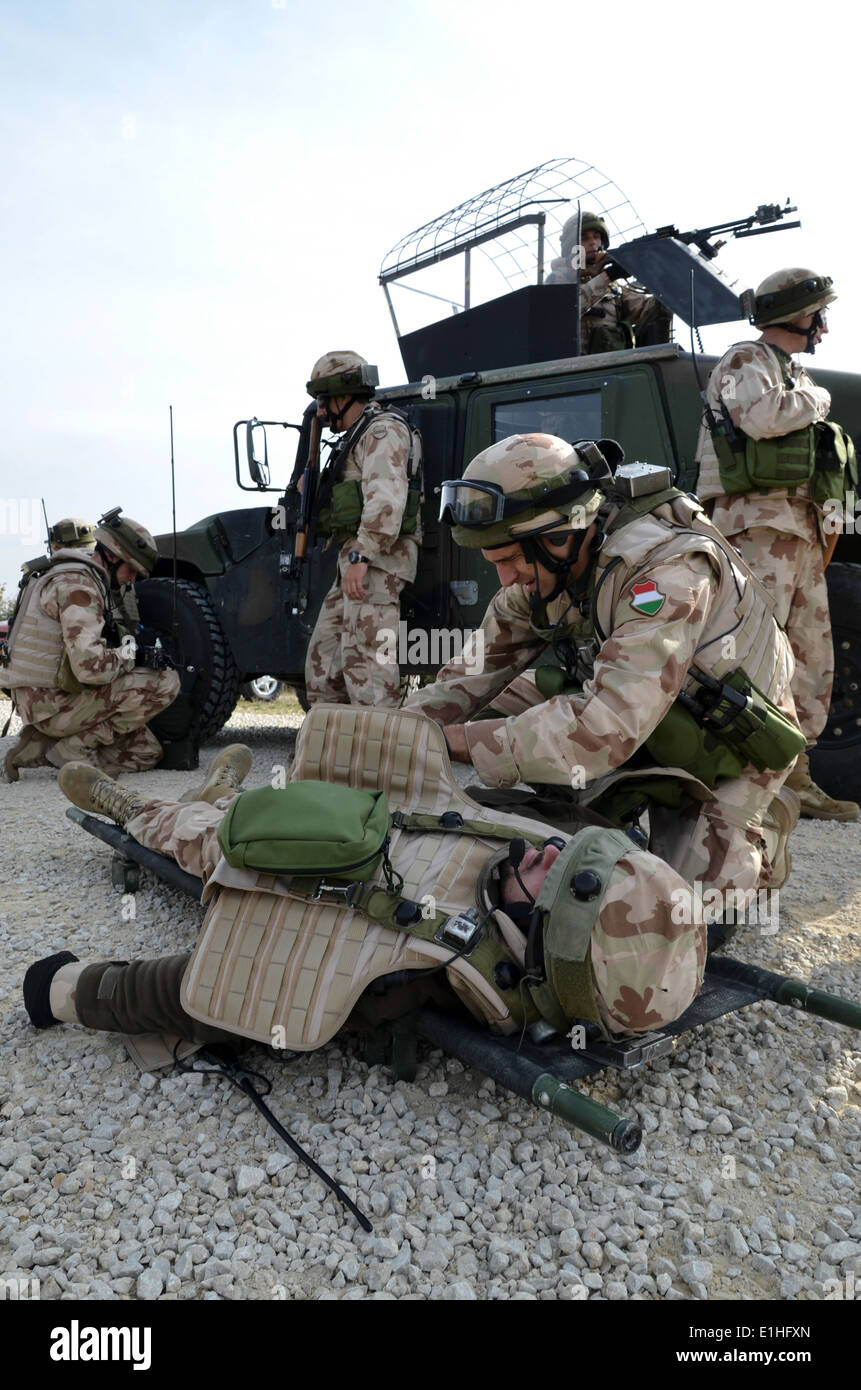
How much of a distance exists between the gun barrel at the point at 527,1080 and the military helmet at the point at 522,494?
4.04 ft

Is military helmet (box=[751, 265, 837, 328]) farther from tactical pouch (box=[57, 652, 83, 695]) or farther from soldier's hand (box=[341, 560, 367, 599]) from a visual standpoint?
tactical pouch (box=[57, 652, 83, 695])

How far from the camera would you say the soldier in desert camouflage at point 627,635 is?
256cm

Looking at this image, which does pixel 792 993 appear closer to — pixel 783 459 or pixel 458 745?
pixel 458 745

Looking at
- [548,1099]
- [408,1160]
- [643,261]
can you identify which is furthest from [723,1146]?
[643,261]

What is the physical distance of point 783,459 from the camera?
4.30 m

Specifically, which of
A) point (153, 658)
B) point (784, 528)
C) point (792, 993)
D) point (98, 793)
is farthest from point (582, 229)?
point (792, 993)

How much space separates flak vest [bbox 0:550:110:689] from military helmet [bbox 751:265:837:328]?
3.84 m

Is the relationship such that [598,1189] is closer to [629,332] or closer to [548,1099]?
[548,1099]

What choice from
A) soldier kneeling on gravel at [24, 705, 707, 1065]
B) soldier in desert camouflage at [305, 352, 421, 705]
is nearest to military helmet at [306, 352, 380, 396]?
soldier in desert camouflage at [305, 352, 421, 705]

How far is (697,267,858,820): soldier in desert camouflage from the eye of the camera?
424 centimetres

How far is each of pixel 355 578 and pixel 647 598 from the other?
2.99 m

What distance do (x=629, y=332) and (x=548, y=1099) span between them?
533 cm

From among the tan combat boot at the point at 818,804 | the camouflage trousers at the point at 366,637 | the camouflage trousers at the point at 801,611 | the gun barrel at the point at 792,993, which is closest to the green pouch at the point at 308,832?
the gun barrel at the point at 792,993

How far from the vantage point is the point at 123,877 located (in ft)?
12.6
